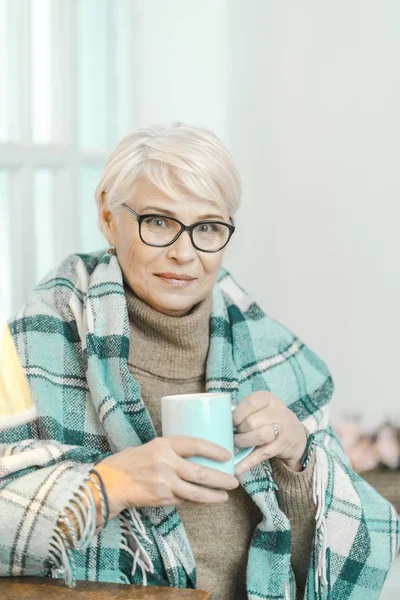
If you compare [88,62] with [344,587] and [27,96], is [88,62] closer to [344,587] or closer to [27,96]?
[27,96]

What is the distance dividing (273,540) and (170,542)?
0.64 feet

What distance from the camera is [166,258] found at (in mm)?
1682

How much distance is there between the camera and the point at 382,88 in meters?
3.03

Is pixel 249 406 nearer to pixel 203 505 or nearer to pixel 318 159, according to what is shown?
pixel 203 505

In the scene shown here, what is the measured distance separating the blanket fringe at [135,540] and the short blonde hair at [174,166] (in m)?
0.53

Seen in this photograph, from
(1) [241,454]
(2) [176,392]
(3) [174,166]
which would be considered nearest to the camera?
(1) [241,454]

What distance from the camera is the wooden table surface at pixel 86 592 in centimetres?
129

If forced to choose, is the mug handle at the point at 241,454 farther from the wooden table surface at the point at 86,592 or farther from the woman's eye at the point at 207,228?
the woman's eye at the point at 207,228

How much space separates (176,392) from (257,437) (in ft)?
0.91

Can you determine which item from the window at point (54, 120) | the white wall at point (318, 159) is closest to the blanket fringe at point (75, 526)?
the window at point (54, 120)

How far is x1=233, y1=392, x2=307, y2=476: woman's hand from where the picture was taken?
152 centimetres

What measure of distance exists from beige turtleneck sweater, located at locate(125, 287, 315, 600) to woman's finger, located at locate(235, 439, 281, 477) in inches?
4.9

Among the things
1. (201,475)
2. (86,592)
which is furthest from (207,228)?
(86,592)

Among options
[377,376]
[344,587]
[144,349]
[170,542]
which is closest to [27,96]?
[144,349]
